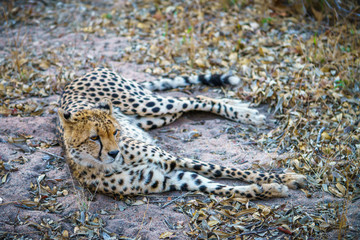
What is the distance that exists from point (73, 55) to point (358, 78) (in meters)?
4.13

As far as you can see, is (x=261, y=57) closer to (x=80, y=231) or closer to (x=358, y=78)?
(x=358, y=78)

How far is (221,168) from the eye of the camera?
3643 millimetres

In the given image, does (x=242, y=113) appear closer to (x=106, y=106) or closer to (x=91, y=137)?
(x=106, y=106)

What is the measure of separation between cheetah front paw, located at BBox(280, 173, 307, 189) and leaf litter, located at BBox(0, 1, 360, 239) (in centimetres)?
8

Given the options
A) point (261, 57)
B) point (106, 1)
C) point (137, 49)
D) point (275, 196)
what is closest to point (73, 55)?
point (137, 49)

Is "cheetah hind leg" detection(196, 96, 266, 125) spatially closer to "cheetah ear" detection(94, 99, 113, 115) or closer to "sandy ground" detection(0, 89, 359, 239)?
"sandy ground" detection(0, 89, 359, 239)

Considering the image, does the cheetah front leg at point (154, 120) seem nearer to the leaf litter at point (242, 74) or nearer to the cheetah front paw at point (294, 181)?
the leaf litter at point (242, 74)

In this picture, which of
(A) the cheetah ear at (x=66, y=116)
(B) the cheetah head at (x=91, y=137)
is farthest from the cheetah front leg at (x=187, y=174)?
(A) the cheetah ear at (x=66, y=116)

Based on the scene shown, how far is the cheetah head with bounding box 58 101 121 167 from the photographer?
124 inches

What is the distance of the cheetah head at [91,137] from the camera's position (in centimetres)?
316

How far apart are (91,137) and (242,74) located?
287cm

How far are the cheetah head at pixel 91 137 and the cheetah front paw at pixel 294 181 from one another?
1501 mm

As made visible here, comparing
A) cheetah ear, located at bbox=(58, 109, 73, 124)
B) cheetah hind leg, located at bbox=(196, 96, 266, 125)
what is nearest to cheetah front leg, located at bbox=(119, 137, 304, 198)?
cheetah ear, located at bbox=(58, 109, 73, 124)

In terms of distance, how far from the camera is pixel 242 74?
5.42 m
